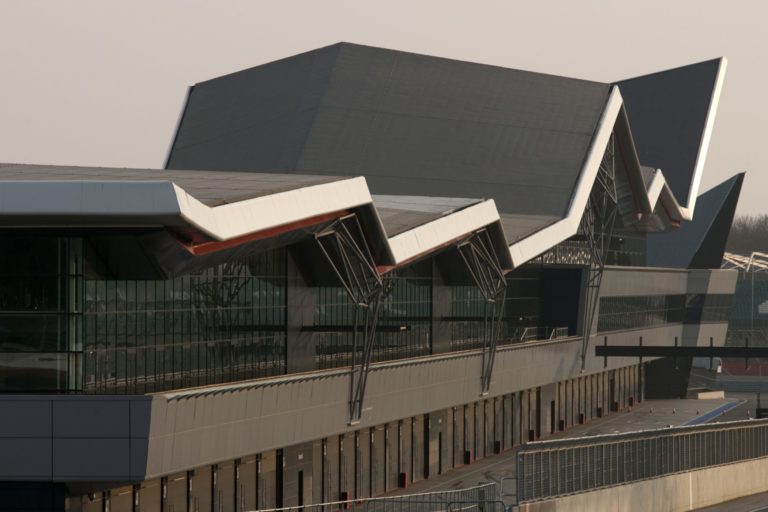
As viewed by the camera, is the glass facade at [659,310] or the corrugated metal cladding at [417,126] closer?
the corrugated metal cladding at [417,126]

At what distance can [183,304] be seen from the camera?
40.9 m

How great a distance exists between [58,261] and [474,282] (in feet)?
94.9

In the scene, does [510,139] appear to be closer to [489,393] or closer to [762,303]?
[489,393]

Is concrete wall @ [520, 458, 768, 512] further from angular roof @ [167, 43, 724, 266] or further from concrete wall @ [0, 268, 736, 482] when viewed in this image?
angular roof @ [167, 43, 724, 266]

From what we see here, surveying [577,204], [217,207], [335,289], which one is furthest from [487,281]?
[217,207]

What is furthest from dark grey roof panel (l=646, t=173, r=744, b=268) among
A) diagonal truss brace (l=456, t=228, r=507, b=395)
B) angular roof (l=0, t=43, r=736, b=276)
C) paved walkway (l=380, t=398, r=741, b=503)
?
diagonal truss brace (l=456, t=228, r=507, b=395)

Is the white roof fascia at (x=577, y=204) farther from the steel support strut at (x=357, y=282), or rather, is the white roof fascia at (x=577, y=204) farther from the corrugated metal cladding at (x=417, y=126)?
the steel support strut at (x=357, y=282)

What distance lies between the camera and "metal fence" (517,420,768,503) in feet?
140

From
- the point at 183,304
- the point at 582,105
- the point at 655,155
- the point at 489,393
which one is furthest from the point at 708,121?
the point at 183,304

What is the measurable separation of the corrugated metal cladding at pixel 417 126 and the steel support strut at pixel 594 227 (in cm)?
306

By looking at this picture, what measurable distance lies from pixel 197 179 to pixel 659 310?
61.6 metres

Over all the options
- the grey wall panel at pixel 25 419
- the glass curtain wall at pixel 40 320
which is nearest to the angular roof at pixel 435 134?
the glass curtain wall at pixel 40 320

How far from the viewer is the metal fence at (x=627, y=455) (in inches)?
1678

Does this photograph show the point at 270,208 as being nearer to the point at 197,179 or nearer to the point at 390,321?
the point at 197,179
